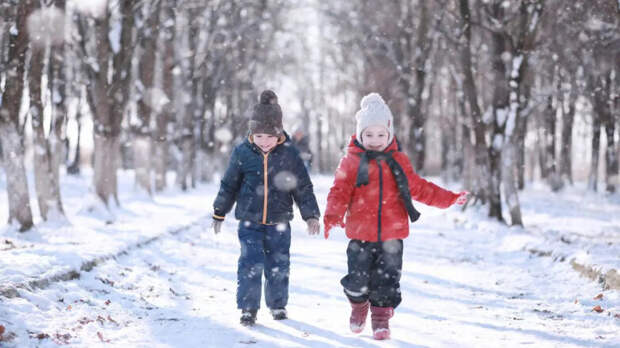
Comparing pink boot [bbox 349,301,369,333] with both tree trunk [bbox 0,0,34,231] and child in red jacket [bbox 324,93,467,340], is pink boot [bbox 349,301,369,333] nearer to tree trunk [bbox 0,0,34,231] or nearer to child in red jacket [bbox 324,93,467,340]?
child in red jacket [bbox 324,93,467,340]

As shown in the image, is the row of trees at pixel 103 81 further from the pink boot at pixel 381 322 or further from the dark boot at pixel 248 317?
the pink boot at pixel 381 322

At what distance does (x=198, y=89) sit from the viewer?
2872 cm

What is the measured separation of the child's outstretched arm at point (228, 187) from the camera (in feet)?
17.2

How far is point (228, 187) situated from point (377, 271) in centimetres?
145

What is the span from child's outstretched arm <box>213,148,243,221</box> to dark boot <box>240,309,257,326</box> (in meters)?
0.82

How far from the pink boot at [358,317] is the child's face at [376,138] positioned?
4.11ft

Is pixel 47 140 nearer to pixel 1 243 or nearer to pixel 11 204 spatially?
pixel 11 204

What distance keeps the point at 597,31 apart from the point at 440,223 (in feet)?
26.2

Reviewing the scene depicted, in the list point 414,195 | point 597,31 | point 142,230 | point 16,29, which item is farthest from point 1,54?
point 597,31

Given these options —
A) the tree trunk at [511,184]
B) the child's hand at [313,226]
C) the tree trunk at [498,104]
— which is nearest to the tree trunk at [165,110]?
the tree trunk at [498,104]

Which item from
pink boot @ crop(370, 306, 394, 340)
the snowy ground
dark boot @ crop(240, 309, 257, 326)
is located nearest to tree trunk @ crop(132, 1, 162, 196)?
the snowy ground

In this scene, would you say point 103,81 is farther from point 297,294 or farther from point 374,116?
point 374,116

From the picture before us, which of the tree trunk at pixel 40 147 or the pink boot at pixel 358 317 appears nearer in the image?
the pink boot at pixel 358 317

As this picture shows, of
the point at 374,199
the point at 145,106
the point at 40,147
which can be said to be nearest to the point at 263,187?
the point at 374,199
